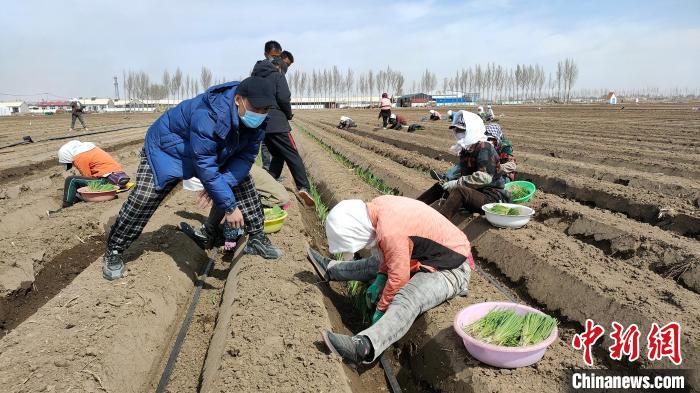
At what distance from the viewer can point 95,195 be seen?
683cm

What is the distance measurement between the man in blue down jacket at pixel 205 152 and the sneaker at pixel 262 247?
0.33 metres

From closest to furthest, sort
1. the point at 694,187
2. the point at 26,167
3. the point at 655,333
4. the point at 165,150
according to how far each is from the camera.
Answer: the point at 655,333 → the point at 165,150 → the point at 694,187 → the point at 26,167

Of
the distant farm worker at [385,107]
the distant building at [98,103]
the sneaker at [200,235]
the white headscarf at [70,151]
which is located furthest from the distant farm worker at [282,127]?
the distant building at [98,103]

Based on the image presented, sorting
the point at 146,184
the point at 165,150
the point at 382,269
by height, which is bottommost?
the point at 382,269

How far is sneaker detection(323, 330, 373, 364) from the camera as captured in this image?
277 cm

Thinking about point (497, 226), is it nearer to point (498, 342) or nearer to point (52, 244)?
point (498, 342)

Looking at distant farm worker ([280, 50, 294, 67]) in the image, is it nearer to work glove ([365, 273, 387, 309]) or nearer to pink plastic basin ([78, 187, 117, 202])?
pink plastic basin ([78, 187, 117, 202])

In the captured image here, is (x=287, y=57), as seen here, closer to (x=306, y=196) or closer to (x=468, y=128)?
(x=306, y=196)

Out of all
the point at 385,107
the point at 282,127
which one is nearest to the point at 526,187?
the point at 282,127

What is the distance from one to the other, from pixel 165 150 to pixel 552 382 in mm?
2981

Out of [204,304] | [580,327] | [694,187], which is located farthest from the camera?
[694,187]

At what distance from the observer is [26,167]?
10289mm

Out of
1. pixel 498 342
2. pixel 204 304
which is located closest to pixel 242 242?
pixel 204 304

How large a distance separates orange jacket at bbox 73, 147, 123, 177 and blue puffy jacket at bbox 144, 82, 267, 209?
411 centimetres
